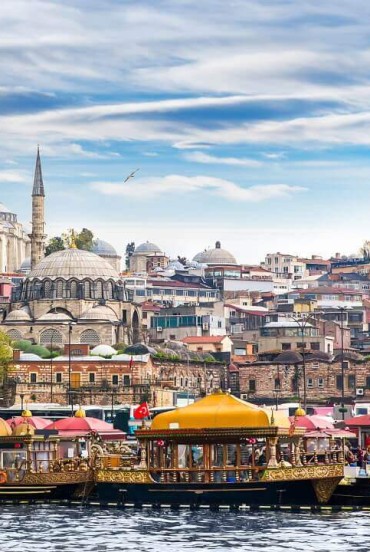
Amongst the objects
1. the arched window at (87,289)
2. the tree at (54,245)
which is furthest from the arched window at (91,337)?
the tree at (54,245)

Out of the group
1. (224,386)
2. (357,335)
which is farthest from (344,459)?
(357,335)

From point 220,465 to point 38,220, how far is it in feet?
329

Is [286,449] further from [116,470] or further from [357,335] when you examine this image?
[357,335]

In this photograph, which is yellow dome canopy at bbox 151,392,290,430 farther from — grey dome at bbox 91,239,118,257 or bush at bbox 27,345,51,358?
grey dome at bbox 91,239,118,257

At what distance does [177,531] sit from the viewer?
4366 cm

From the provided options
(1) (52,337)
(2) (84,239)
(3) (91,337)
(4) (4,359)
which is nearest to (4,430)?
(4) (4,359)

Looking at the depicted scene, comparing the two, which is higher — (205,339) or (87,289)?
(87,289)

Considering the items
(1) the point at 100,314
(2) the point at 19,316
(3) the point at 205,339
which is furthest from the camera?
(3) the point at 205,339

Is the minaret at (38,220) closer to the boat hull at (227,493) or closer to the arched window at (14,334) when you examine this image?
the arched window at (14,334)

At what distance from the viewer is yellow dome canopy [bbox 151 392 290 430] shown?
47469 millimetres

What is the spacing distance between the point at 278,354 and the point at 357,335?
3207 centimetres

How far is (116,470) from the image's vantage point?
4909 cm

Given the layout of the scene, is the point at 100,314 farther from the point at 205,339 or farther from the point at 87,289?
the point at 205,339

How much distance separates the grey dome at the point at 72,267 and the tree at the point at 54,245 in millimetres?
28563
